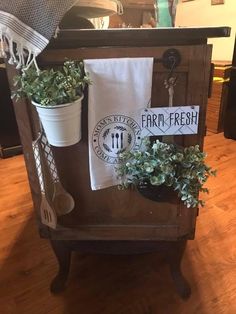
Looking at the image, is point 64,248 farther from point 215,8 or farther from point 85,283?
point 215,8

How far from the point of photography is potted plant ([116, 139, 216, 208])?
634mm

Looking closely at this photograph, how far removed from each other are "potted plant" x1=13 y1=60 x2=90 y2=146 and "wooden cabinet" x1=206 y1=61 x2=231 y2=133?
2.00 meters

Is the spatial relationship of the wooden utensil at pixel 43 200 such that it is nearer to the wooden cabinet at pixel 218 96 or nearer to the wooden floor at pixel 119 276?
the wooden floor at pixel 119 276

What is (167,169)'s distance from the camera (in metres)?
0.62

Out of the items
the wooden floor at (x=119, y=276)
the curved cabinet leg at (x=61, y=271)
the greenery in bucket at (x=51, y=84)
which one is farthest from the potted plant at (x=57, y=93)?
the wooden floor at (x=119, y=276)

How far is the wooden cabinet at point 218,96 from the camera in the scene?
2.32 metres

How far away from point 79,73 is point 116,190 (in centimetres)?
36

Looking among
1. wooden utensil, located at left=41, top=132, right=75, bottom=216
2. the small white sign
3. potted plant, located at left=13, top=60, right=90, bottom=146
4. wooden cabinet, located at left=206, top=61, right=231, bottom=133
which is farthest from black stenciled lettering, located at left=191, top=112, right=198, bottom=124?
wooden cabinet, located at left=206, top=61, right=231, bottom=133

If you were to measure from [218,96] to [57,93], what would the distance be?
214cm

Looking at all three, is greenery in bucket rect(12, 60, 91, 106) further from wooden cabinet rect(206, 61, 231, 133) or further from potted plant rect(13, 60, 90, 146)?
wooden cabinet rect(206, 61, 231, 133)

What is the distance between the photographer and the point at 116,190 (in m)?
0.80

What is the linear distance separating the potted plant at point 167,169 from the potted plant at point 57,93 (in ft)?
0.58

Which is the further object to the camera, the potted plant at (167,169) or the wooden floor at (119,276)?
the wooden floor at (119,276)

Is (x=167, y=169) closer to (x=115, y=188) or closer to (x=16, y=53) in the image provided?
(x=115, y=188)
